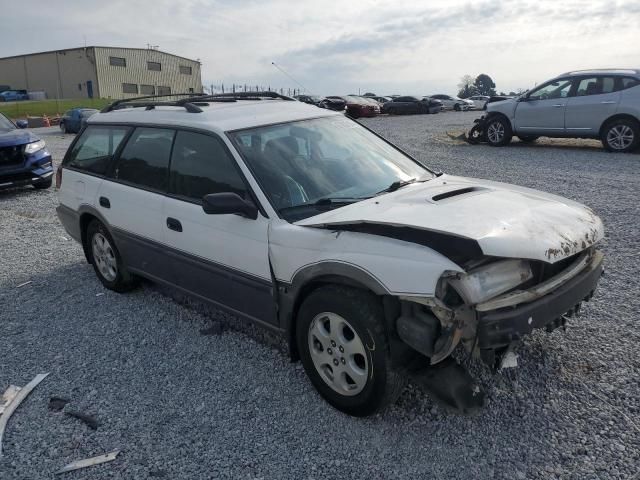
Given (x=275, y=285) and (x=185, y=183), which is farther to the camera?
(x=185, y=183)

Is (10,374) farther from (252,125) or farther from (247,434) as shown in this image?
(252,125)

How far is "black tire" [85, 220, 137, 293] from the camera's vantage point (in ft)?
15.4

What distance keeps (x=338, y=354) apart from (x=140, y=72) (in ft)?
224

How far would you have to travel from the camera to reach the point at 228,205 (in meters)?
3.05

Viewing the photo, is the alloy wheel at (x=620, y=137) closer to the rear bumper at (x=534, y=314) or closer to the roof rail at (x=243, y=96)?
the roof rail at (x=243, y=96)

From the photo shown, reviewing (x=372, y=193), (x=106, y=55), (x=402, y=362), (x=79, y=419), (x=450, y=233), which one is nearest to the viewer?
(x=450, y=233)

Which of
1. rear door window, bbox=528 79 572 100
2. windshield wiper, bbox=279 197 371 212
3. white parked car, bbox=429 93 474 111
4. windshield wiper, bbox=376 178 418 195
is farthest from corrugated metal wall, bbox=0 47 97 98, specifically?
windshield wiper, bbox=279 197 371 212

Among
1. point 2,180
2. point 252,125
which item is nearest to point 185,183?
point 252,125

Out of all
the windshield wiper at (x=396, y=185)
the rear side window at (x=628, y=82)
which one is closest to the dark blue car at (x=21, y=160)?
the windshield wiper at (x=396, y=185)

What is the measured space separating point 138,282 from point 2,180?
631 cm

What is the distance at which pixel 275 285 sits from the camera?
3166 mm

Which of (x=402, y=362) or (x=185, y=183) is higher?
(x=185, y=183)

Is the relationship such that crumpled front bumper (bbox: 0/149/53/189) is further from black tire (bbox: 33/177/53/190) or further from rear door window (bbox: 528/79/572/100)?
rear door window (bbox: 528/79/572/100)

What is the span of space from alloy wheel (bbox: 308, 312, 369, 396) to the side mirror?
0.78 meters
